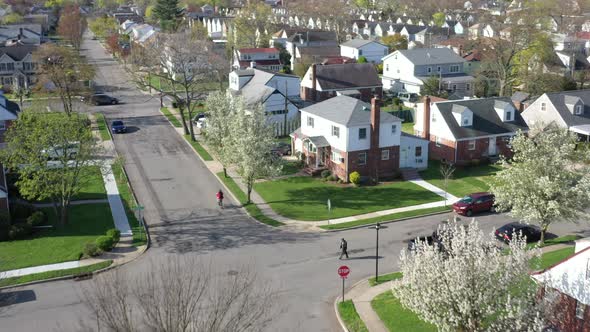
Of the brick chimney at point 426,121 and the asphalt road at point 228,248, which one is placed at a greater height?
the brick chimney at point 426,121

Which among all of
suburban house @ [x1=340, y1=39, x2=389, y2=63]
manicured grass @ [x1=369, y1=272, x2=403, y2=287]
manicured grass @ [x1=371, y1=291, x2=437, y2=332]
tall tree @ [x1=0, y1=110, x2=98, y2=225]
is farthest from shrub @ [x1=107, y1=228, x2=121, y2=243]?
suburban house @ [x1=340, y1=39, x2=389, y2=63]

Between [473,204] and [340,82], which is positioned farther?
[340,82]

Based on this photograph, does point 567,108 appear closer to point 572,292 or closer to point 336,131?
point 336,131

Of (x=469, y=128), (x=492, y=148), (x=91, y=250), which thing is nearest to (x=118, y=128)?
A: (x=91, y=250)

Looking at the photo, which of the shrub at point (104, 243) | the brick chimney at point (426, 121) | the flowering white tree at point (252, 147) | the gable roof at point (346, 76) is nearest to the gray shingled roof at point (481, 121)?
the brick chimney at point (426, 121)

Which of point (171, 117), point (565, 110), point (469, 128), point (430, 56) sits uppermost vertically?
point (430, 56)

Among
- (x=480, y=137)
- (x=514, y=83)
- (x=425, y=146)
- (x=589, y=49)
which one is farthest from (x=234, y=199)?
(x=589, y=49)

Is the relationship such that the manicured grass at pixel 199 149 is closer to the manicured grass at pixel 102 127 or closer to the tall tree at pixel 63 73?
the manicured grass at pixel 102 127
